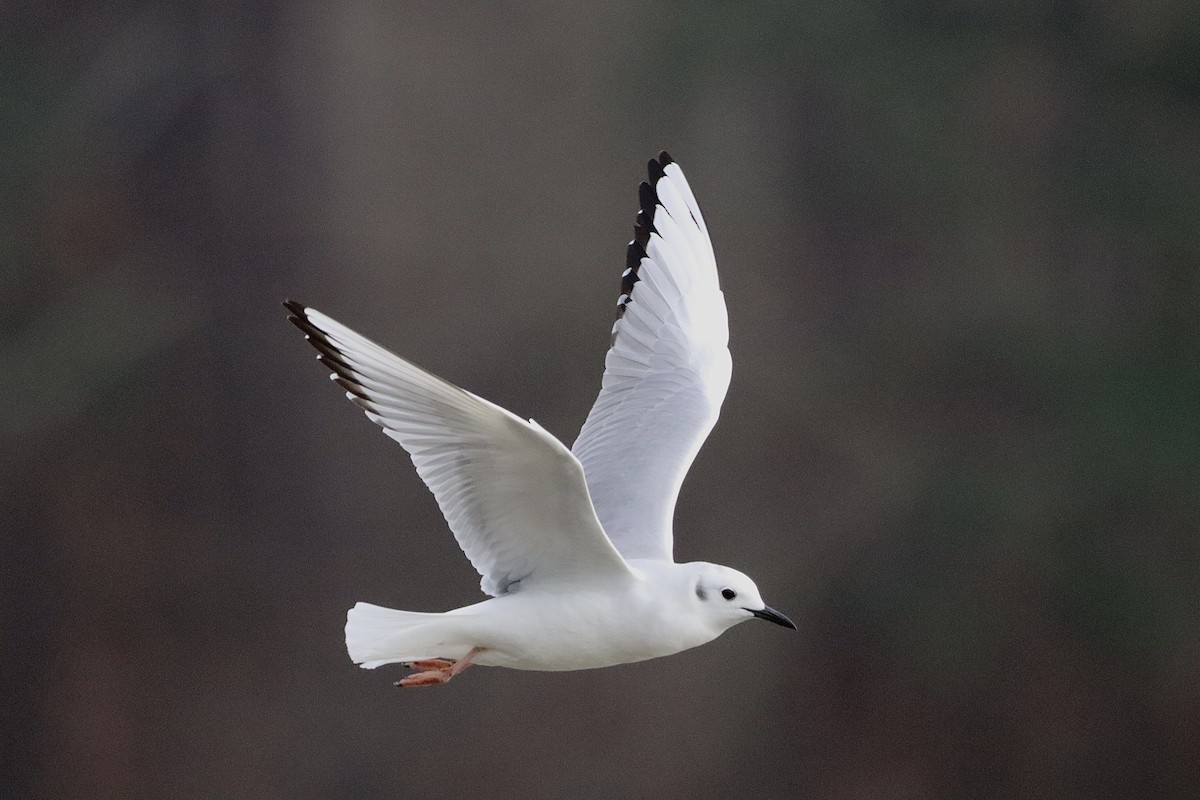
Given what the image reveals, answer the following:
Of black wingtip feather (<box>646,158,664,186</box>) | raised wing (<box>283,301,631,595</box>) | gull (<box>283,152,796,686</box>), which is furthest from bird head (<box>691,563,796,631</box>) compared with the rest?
black wingtip feather (<box>646,158,664,186</box>)

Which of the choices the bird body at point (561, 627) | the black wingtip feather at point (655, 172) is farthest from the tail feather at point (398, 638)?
the black wingtip feather at point (655, 172)

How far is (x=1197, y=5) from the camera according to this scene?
7465 mm

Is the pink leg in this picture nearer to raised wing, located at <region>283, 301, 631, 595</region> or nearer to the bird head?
raised wing, located at <region>283, 301, 631, 595</region>

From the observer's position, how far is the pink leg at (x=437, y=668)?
7.66 ft

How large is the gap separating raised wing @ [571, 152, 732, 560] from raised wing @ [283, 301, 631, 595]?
0.23 meters

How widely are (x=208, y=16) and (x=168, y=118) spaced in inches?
19.0

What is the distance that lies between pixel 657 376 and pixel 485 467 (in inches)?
30.8

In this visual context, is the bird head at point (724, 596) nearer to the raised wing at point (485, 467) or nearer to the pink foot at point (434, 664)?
the raised wing at point (485, 467)

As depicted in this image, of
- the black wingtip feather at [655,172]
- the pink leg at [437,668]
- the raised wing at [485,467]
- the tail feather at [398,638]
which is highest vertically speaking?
the black wingtip feather at [655,172]

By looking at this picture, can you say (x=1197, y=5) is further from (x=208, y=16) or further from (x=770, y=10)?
(x=208, y=16)

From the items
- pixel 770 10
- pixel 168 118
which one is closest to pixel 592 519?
pixel 168 118

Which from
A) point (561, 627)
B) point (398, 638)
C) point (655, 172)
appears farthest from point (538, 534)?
point (655, 172)

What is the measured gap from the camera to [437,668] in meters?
2.39

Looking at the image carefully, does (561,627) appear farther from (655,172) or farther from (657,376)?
(655,172)
